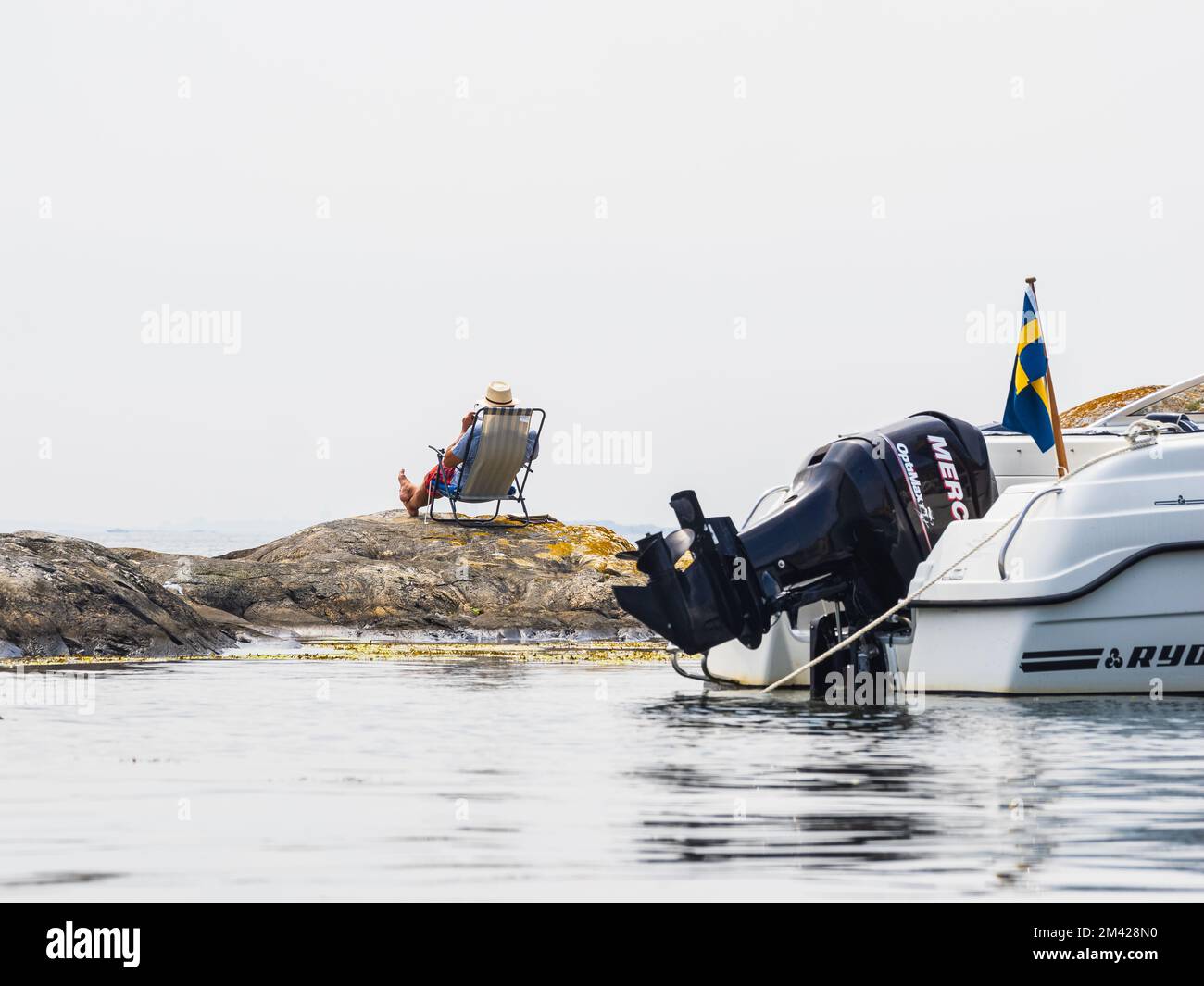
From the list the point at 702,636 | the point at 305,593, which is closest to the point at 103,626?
the point at 305,593

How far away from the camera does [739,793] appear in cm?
816

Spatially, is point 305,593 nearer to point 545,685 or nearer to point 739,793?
point 545,685

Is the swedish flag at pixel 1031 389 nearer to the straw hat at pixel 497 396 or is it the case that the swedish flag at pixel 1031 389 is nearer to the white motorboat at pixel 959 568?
the white motorboat at pixel 959 568

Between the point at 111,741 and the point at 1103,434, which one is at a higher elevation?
the point at 1103,434

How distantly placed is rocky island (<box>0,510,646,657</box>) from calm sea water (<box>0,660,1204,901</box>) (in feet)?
19.6

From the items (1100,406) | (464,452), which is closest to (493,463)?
(464,452)

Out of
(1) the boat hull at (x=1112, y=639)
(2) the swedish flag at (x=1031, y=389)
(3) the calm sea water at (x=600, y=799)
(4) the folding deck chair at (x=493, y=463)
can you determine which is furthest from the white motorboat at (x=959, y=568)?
(4) the folding deck chair at (x=493, y=463)

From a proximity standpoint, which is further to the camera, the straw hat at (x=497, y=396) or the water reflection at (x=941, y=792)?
the straw hat at (x=497, y=396)

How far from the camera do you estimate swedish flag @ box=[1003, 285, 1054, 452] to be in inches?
592

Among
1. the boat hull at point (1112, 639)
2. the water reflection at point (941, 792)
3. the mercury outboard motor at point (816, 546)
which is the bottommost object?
the water reflection at point (941, 792)

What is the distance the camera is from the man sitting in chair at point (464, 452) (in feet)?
87.5

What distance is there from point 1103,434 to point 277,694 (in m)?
6.75

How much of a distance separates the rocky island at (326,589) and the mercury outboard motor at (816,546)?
6923 mm

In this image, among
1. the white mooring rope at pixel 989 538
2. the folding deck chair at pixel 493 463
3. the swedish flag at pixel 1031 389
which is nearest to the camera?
the white mooring rope at pixel 989 538
